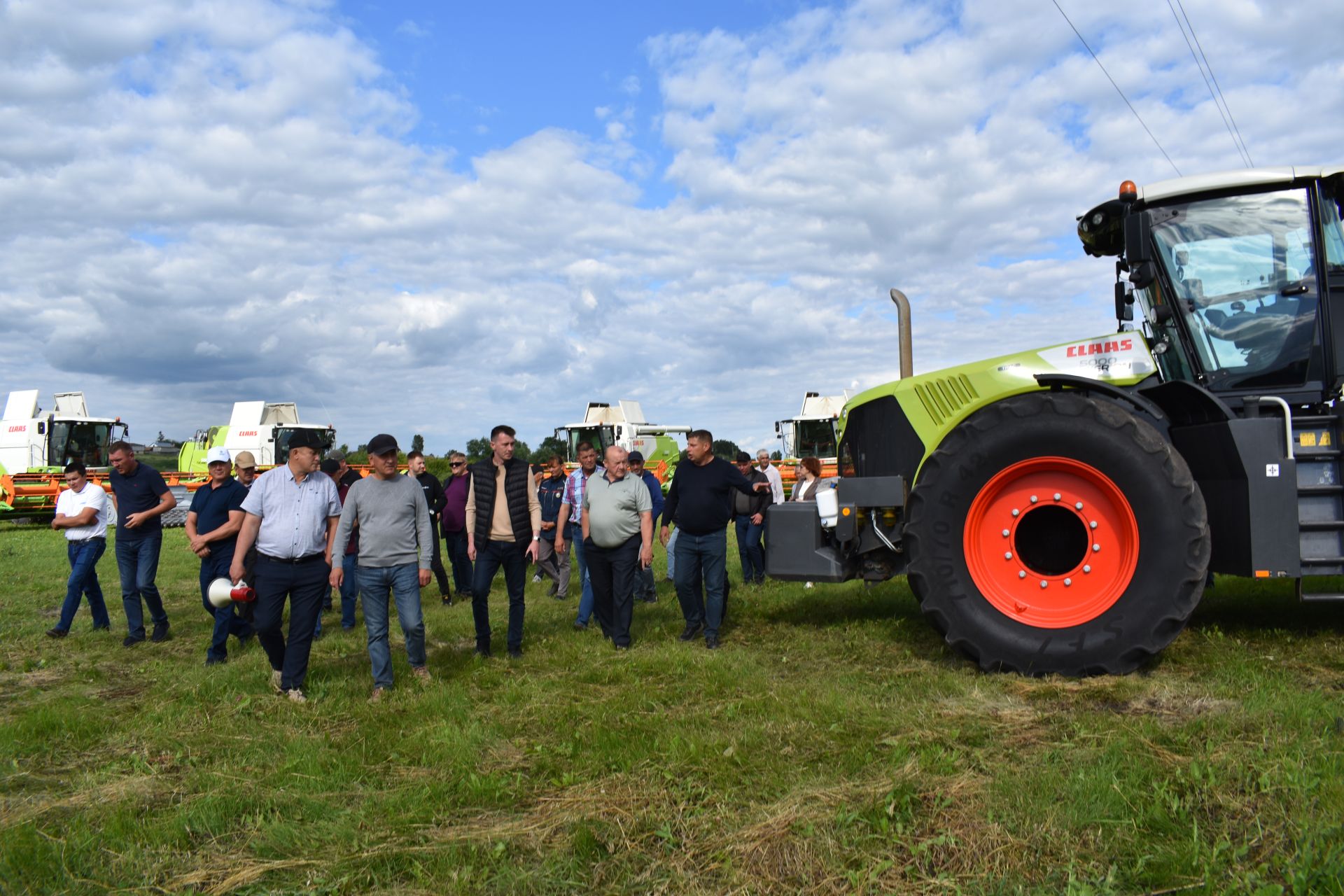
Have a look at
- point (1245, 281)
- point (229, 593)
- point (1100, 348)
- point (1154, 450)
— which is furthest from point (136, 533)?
point (1245, 281)

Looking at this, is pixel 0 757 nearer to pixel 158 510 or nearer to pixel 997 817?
pixel 158 510

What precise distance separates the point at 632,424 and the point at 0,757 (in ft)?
76.3

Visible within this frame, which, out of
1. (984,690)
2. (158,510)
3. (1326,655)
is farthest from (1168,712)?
(158,510)

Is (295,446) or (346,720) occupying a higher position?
(295,446)

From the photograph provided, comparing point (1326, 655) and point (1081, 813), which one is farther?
point (1326, 655)

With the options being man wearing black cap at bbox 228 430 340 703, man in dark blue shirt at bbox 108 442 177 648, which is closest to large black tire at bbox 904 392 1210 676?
man wearing black cap at bbox 228 430 340 703

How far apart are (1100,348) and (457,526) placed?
7.18m

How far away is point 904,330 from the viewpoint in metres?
7.53

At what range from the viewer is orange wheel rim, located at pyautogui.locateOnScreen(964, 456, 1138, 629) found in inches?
217

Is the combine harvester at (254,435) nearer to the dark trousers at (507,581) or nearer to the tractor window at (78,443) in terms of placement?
the tractor window at (78,443)

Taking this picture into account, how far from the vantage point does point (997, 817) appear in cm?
356

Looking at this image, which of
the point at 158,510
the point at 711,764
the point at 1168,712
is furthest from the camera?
the point at 158,510

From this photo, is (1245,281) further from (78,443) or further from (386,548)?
(78,443)

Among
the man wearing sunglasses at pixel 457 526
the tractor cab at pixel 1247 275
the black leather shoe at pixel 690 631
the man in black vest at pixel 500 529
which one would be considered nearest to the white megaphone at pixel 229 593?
the man in black vest at pixel 500 529
